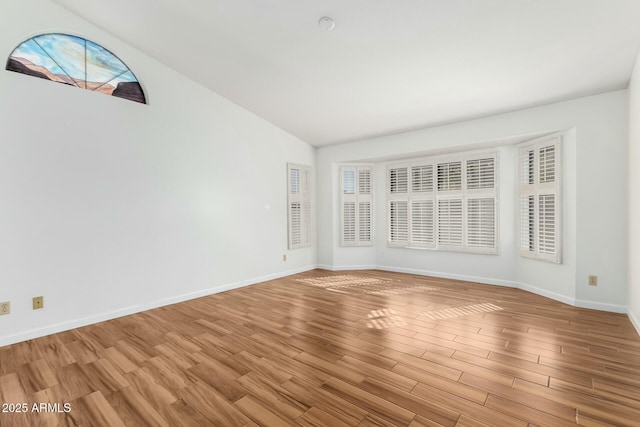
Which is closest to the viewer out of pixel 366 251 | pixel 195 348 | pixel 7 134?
pixel 195 348

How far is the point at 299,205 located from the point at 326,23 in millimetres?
3487

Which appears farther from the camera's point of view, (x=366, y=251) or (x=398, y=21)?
(x=366, y=251)

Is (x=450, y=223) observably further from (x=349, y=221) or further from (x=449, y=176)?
(x=349, y=221)

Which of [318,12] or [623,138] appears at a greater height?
[318,12]

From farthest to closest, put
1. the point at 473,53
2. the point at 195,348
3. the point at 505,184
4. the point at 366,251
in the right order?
1. the point at 366,251
2. the point at 505,184
3. the point at 473,53
4. the point at 195,348

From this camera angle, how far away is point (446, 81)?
3482 mm

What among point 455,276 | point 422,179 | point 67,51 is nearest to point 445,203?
point 422,179

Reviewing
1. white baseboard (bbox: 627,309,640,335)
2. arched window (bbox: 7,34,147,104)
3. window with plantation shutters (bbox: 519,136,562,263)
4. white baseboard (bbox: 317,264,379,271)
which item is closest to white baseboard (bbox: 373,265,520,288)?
white baseboard (bbox: 317,264,379,271)

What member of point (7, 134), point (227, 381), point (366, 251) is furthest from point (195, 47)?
point (366, 251)

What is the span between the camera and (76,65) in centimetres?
320

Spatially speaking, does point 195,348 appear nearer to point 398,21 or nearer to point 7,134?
point 7,134

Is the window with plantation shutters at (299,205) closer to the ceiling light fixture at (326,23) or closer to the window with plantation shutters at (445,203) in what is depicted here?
the window with plantation shutters at (445,203)

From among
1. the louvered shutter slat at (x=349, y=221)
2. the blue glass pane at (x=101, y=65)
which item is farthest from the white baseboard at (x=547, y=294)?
the blue glass pane at (x=101, y=65)

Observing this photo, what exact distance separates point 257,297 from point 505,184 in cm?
422
